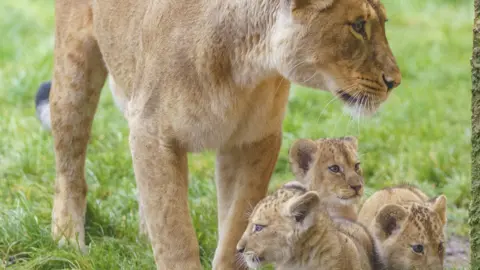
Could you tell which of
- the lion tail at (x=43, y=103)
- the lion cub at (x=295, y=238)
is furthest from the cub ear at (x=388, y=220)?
the lion tail at (x=43, y=103)

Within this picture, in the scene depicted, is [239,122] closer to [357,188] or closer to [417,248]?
[357,188]

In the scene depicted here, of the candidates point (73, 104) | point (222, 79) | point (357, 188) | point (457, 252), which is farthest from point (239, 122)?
point (457, 252)

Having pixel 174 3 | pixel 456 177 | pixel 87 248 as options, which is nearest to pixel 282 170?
→ pixel 456 177

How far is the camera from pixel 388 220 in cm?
509

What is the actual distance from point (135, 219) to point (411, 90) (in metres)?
4.08

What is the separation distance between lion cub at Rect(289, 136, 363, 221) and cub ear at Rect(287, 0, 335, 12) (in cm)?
108

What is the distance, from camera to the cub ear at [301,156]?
5.55 meters

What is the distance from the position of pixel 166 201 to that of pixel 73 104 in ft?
4.26

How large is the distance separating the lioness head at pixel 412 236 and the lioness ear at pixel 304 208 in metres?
0.58

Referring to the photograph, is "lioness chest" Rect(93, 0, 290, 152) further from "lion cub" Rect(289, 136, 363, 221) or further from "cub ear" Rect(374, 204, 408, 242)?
"cub ear" Rect(374, 204, 408, 242)

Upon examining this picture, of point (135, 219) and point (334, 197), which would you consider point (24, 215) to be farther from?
point (334, 197)

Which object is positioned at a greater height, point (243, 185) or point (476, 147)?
point (476, 147)

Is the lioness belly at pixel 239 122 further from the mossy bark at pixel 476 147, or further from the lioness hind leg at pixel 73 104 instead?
the lioness hind leg at pixel 73 104

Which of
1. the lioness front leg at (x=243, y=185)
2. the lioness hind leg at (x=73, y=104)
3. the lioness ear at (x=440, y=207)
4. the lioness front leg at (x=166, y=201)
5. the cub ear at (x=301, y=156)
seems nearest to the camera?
the lioness front leg at (x=166, y=201)
